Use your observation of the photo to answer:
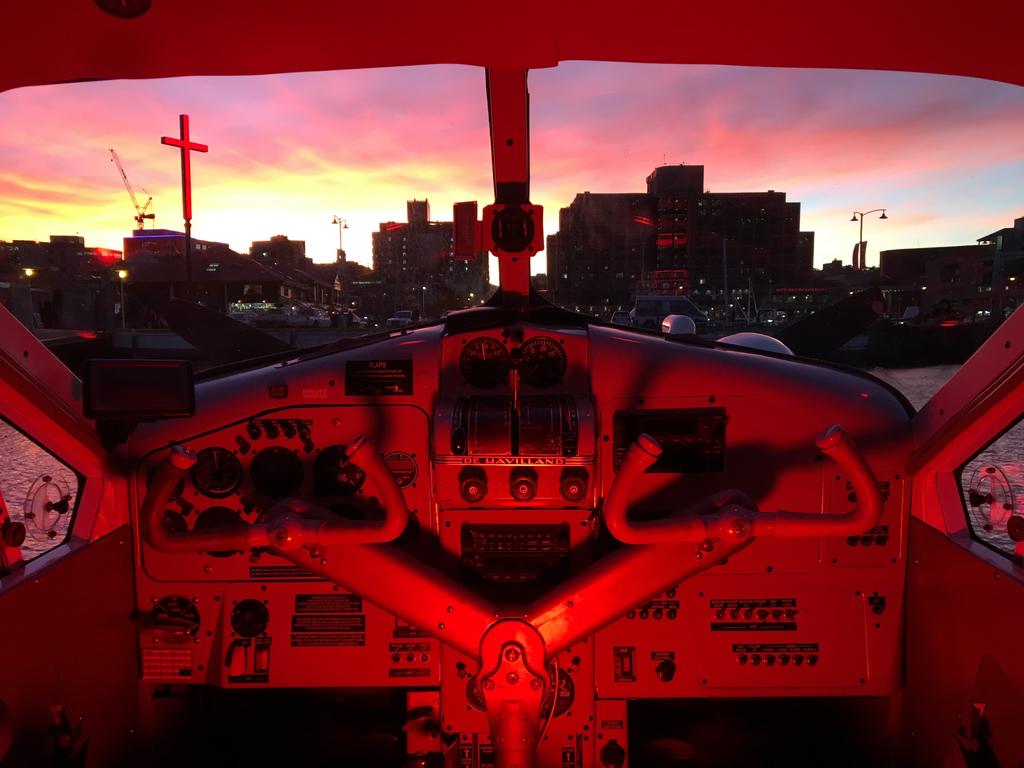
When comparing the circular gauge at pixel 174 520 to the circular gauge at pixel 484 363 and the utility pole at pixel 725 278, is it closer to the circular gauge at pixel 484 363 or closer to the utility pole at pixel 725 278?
the circular gauge at pixel 484 363

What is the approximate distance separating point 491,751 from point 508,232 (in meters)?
1.90

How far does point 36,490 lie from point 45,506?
6cm

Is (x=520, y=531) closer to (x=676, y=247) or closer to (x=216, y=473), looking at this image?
(x=216, y=473)

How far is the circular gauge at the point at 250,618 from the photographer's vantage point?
2.38m

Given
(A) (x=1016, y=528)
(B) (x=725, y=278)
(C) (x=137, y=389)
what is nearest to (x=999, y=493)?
(A) (x=1016, y=528)

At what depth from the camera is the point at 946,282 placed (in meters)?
2.41

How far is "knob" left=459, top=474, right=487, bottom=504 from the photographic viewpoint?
216cm

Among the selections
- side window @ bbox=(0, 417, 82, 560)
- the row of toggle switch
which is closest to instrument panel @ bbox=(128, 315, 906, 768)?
the row of toggle switch

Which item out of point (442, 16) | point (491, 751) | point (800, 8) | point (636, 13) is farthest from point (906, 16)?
point (491, 751)

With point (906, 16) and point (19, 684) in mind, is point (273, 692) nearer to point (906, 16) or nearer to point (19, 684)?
point (19, 684)

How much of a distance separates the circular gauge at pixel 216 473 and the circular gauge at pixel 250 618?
40 cm

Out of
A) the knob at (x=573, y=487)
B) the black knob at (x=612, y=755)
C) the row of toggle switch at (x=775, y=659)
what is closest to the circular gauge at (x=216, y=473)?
the knob at (x=573, y=487)

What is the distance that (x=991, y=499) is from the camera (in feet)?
6.31

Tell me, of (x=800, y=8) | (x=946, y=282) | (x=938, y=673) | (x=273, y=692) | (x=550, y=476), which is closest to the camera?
(x=800, y=8)
